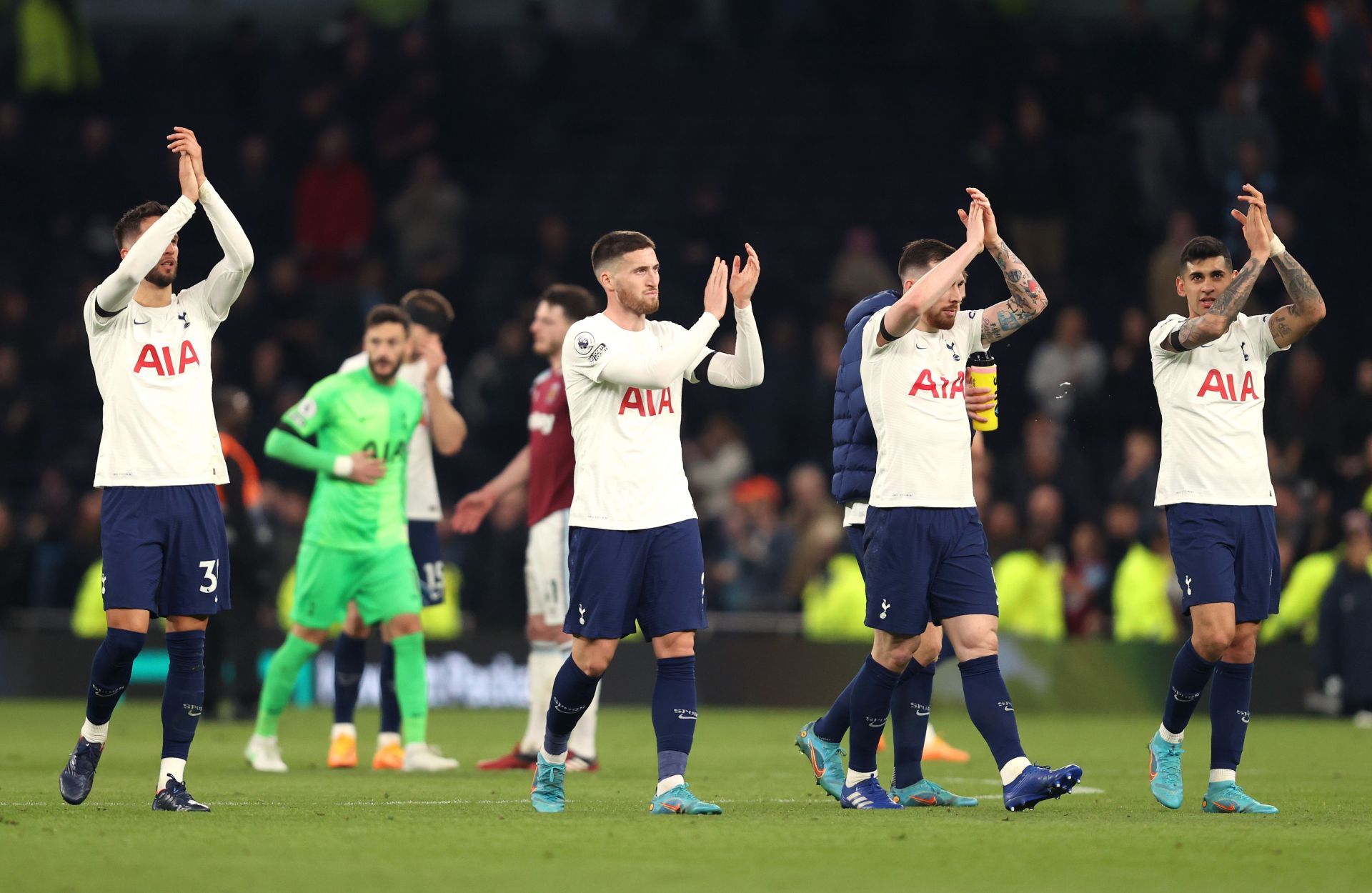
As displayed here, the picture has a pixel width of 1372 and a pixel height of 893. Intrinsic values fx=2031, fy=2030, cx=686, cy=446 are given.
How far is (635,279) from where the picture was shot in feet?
29.1

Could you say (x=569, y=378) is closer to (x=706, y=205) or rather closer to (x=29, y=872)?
(x=29, y=872)

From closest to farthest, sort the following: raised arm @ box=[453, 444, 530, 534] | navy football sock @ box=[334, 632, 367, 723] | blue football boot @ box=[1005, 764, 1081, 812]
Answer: blue football boot @ box=[1005, 764, 1081, 812]
raised arm @ box=[453, 444, 530, 534]
navy football sock @ box=[334, 632, 367, 723]

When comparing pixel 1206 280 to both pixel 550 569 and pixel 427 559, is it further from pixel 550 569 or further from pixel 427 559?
pixel 427 559

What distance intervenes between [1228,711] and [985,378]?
6.36 ft

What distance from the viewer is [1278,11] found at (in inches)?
856

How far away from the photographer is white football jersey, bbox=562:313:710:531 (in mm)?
8750

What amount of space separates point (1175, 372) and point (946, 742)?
5419 millimetres

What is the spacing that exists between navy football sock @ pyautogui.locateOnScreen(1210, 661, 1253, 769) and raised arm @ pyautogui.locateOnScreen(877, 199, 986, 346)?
7.54 feet

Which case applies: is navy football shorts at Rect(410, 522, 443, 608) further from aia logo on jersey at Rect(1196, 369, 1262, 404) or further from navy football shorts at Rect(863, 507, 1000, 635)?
aia logo on jersey at Rect(1196, 369, 1262, 404)

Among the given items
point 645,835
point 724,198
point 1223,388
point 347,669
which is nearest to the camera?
point 645,835

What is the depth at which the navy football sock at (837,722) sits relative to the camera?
9562mm

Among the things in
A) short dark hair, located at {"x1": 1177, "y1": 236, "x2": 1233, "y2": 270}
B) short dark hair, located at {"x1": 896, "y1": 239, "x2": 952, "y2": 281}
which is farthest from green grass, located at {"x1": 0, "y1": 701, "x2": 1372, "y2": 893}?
short dark hair, located at {"x1": 1177, "y1": 236, "x2": 1233, "y2": 270}

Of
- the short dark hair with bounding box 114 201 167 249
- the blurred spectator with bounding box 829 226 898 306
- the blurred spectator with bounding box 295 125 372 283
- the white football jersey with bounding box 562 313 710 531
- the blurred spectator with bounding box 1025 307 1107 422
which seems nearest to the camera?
the white football jersey with bounding box 562 313 710 531

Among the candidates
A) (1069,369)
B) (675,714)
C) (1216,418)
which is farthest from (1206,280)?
(1069,369)
